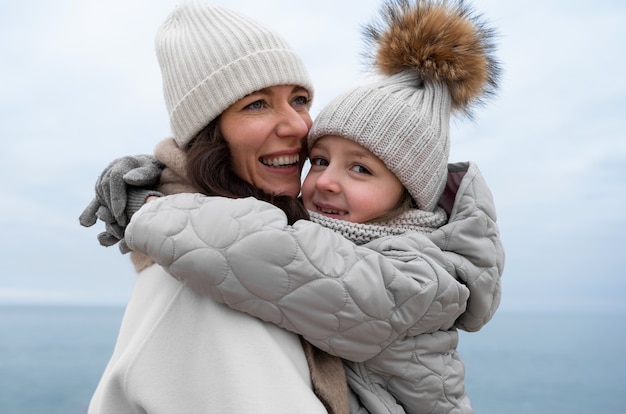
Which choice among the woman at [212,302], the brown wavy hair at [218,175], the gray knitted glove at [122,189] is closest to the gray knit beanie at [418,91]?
the woman at [212,302]

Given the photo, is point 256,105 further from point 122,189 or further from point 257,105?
point 122,189

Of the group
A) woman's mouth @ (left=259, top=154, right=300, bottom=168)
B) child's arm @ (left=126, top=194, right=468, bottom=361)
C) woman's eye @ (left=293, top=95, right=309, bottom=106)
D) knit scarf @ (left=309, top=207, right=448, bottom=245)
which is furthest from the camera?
woman's eye @ (left=293, top=95, right=309, bottom=106)

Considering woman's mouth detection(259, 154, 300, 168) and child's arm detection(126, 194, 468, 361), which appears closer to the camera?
child's arm detection(126, 194, 468, 361)

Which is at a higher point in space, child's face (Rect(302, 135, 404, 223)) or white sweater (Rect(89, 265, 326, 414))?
child's face (Rect(302, 135, 404, 223))

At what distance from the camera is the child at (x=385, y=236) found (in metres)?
1.51

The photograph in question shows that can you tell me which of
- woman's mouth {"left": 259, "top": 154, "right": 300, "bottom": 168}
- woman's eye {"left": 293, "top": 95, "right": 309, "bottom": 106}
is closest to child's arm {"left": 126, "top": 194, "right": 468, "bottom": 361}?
woman's mouth {"left": 259, "top": 154, "right": 300, "bottom": 168}

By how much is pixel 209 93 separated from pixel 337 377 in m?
0.91

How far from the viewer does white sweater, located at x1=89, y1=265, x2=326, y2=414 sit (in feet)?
5.03

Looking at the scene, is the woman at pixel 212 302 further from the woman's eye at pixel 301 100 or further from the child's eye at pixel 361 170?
the child's eye at pixel 361 170

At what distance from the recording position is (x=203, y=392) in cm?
156

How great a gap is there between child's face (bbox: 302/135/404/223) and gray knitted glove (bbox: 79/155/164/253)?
49 centimetres

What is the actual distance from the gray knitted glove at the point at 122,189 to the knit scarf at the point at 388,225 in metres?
0.53

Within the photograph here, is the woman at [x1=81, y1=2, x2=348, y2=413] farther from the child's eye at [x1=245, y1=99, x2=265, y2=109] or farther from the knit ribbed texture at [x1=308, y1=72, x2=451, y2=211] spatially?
the knit ribbed texture at [x1=308, y1=72, x2=451, y2=211]

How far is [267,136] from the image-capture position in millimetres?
2018
